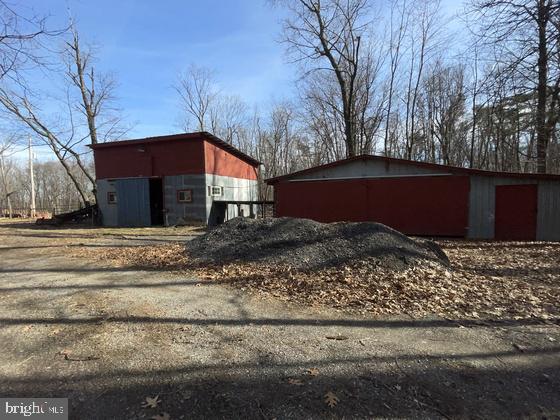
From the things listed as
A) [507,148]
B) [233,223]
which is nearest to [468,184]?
[233,223]

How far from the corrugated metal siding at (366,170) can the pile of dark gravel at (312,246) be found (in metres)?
6.75

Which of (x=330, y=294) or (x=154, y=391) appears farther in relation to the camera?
(x=330, y=294)

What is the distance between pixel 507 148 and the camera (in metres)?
27.8

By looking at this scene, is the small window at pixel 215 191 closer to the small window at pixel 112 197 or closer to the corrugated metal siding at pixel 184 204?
the corrugated metal siding at pixel 184 204

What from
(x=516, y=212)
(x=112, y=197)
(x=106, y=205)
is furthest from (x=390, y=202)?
(x=106, y=205)

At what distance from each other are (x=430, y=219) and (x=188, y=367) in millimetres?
12785

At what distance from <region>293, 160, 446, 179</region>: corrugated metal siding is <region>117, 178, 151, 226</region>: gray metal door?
33.2 feet

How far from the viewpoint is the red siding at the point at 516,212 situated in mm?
12310

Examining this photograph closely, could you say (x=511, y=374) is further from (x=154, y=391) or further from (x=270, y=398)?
(x=154, y=391)

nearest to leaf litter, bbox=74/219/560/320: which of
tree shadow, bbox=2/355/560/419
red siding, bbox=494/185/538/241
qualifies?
tree shadow, bbox=2/355/560/419

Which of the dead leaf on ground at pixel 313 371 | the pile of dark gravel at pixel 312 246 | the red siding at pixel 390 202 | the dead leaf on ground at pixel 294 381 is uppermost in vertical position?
the red siding at pixel 390 202

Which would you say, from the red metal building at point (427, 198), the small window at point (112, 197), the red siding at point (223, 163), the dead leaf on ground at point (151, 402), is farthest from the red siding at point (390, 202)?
the dead leaf on ground at point (151, 402)

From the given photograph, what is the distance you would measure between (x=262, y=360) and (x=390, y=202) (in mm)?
12236

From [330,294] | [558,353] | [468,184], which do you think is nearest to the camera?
[558,353]
